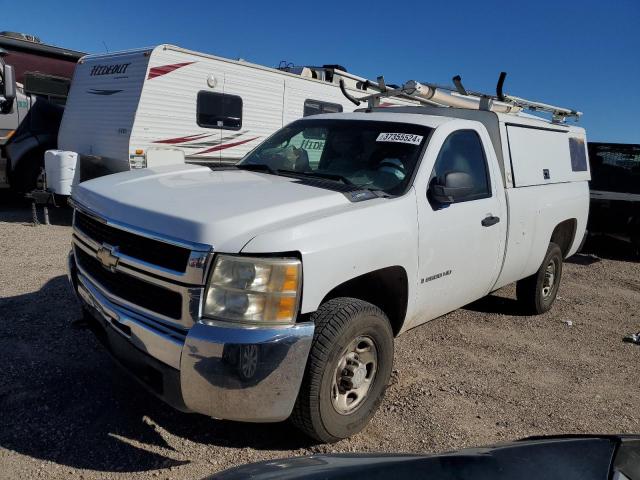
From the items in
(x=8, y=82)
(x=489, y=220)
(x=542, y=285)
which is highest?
(x=8, y=82)

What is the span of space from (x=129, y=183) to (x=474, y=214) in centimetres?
241

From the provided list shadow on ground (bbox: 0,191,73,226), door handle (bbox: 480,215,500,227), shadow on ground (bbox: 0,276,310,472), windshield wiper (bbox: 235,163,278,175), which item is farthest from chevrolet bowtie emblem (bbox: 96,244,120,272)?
shadow on ground (bbox: 0,191,73,226)

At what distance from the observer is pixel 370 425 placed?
3.36 meters

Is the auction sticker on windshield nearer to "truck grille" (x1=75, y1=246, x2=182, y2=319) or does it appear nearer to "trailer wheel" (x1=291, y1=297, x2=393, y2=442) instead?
"trailer wheel" (x1=291, y1=297, x2=393, y2=442)

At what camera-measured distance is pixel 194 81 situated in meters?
8.81

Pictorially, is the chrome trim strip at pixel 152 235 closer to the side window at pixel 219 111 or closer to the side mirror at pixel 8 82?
the side mirror at pixel 8 82

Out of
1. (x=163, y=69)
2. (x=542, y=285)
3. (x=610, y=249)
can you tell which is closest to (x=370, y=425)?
(x=542, y=285)

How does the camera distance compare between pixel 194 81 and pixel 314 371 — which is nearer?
pixel 314 371

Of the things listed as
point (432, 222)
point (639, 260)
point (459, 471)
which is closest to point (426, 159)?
point (432, 222)

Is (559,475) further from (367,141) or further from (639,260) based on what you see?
(639,260)

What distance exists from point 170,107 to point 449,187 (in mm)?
6338

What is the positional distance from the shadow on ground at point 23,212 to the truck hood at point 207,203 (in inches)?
245

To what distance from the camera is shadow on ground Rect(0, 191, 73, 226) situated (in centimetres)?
932

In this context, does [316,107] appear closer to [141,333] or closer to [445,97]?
[445,97]
